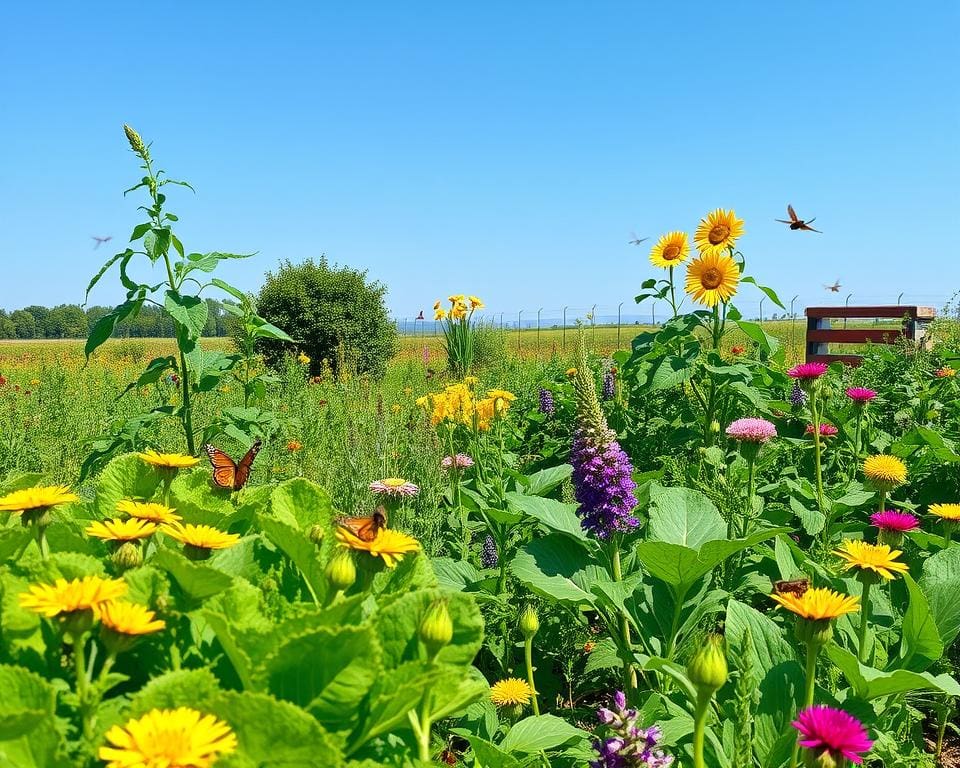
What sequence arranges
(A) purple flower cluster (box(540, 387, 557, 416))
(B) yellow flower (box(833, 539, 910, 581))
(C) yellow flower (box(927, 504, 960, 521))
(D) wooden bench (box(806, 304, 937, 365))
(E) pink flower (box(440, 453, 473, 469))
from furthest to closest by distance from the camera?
(D) wooden bench (box(806, 304, 937, 365)), (A) purple flower cluster (box(540, 387, 557, 416)), (E) pink flower (box(440, 453, 473, 469)), (C) yellow flower (box(927, 504, 960, 521)), (B) yellow flower (box(833, 539, 910, 581))

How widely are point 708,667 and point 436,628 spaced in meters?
0.43

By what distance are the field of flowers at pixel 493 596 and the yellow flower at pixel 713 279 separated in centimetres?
1

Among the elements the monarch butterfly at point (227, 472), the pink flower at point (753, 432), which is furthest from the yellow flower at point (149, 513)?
the pink flower at point (753, 432)

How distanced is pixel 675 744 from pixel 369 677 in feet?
2.92

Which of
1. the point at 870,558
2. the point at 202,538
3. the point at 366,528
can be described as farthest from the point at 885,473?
the point at 202,538

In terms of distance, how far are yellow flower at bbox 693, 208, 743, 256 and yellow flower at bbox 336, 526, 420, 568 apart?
9.47 ft

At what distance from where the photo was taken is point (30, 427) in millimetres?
6566

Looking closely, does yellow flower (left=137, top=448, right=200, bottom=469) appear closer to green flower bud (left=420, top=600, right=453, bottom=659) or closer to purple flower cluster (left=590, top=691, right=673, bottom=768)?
green flower bud (left=420, top=600, right=453, bottom=659)

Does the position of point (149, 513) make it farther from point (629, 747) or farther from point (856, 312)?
point (856, 312)

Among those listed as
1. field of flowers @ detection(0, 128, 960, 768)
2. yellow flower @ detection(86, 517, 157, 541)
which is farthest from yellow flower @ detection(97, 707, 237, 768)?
yellow flower @ detection(86, 517, 157, 541)

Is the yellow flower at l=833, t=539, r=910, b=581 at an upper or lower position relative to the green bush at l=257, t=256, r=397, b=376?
lower

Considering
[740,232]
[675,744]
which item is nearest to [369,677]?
[675,744]

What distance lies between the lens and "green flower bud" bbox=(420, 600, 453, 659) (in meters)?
0.84

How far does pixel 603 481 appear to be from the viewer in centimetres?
183
